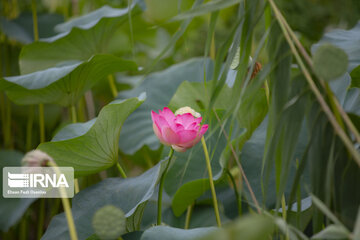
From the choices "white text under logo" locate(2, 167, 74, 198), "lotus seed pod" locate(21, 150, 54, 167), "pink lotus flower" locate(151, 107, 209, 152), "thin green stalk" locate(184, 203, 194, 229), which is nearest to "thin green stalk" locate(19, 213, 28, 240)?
"white text under logo" locate(2, 167, 74, 198)

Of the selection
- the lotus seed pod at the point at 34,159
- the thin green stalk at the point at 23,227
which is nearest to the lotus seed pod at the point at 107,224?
the lotus seed pod at the point at 34,159

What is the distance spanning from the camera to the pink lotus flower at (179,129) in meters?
0.53

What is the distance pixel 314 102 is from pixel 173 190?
1.55 feet

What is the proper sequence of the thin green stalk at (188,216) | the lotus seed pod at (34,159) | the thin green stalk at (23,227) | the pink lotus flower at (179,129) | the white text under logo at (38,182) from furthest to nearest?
the thin green stalk at (23,227) → the thin green stalk at (188,216) → the white text under logo at (38,182) → the pink lotus flower at (179,129) → the lotus seed pod at (34,159)

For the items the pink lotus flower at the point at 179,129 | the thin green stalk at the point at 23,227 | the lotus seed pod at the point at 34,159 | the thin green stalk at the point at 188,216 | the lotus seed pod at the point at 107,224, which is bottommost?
the thin green stalk at the point at 23,227

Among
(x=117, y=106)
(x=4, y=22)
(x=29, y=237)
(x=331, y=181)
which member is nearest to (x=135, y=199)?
(x=117, y=106)

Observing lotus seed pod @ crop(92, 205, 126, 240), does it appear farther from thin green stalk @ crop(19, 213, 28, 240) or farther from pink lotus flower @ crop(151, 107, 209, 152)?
thin green stalk @ crop(19, 213, 28, 240)

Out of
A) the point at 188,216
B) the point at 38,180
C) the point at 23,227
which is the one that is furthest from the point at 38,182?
the point at 23,227

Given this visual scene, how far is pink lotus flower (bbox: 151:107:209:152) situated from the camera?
1.73ft

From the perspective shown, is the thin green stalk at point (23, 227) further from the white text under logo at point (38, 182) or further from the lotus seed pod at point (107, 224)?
the lotus seed pod at point (107, 224)

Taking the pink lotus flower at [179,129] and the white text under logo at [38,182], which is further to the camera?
the white text under logo at [38,182]

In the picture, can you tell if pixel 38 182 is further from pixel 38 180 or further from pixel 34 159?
pixel 34 159

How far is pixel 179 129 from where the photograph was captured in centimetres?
53

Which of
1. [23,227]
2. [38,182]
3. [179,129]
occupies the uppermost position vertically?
[179,129]
